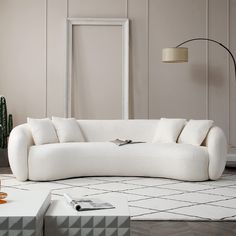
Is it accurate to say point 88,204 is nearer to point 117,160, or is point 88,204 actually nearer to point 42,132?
point 117,160

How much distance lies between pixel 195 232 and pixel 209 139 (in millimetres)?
2576

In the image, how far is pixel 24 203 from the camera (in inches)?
103

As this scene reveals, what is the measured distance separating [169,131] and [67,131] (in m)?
1.29

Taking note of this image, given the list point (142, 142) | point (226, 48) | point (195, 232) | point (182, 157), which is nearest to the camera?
point (195, 232)

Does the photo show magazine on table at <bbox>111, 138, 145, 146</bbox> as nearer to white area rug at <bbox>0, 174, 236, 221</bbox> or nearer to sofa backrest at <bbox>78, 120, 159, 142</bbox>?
sofa backrest at <bbox>78, 120, 159, 142</bbox>

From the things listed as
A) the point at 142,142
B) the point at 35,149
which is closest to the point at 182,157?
the point at 142,142

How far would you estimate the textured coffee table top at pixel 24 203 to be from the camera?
2379 mm

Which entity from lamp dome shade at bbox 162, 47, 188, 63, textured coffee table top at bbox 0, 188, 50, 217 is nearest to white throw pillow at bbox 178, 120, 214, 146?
lamp dome shade at bbox 162, 47, 188, 63

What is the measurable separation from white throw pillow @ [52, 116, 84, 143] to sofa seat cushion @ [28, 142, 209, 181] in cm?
34

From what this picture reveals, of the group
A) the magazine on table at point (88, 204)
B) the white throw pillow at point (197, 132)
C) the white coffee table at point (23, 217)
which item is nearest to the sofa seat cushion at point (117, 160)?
the white throw pillow at point (197, 132)

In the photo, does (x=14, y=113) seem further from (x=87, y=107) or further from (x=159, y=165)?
(x=159, y=165)

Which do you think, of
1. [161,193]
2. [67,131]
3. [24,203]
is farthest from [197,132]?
[24,203]

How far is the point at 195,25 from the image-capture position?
7906mm

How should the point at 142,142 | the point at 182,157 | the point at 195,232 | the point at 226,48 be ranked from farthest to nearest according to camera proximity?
the point at 226,48 → the point at 142,142 → the point at 182,157 → the point at 195,232
